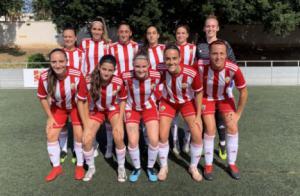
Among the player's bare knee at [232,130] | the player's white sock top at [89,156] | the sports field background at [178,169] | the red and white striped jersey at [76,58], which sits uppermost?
the red and white striped jersey at [76,58]

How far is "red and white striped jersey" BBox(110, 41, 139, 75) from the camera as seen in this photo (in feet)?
16.2

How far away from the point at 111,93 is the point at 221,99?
1.46 meters

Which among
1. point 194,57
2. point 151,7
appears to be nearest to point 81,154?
point 194,57

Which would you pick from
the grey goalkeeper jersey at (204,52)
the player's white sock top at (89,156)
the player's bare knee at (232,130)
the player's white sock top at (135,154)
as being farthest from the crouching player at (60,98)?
the player's bare knee at (232,130)

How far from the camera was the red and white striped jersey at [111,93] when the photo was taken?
160 inches

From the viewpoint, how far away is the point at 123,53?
4961mm

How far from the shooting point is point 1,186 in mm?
4070

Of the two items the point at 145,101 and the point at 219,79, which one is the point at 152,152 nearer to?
the point at 145,101

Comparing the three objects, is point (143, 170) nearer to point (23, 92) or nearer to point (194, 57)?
point (194, 57)

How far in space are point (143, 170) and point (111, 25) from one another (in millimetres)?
15812

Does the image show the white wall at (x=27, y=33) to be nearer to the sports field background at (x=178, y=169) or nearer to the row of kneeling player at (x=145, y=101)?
the sports field background at (x=178, y=169)

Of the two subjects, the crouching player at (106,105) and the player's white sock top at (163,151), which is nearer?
the crouching player at (106,105)

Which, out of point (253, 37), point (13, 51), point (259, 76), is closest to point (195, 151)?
point (259, 76)

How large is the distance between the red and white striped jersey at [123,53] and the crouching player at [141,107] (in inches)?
32.8
